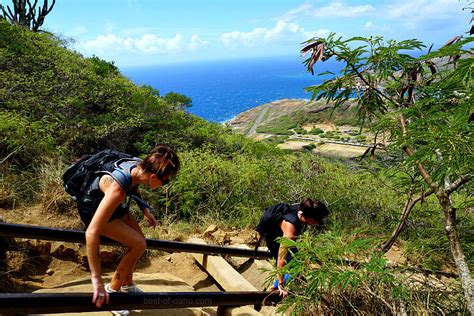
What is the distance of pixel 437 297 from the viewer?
2777 mm

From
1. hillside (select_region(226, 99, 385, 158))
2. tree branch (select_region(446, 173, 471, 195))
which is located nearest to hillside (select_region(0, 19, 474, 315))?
tree branch (select_region(446, 173, 471, 195))

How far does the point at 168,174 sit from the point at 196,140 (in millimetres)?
10498

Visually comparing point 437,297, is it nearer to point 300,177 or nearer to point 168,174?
point 168,174

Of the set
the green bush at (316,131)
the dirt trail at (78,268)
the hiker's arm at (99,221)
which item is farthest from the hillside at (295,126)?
the hiker's arm at (99,221)

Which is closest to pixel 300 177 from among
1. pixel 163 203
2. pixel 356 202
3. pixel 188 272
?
pixel 356 202

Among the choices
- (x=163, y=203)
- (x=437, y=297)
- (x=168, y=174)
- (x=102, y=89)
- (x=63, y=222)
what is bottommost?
(x=163, y=203)

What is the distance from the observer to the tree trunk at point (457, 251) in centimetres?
250

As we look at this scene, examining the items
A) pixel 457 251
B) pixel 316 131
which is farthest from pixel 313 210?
pixel 316 131

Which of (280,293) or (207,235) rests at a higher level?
(280,293)

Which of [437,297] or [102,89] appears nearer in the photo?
[437,297]

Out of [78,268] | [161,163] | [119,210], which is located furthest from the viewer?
[78,268]

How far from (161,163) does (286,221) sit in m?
1.63

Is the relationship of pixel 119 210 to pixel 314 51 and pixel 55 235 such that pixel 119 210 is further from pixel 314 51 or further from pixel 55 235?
pixel 314 51

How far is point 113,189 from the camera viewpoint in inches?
96.9
